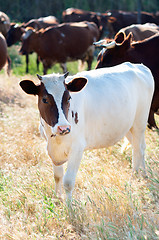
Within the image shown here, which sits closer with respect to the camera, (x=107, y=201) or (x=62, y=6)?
(x=107, y=201)

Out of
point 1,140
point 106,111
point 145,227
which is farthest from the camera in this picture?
point 1,140

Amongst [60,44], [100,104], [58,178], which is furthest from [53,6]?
[58,178]

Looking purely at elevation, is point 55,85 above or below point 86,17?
above

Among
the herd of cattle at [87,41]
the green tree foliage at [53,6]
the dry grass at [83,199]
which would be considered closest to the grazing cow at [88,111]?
the dry grass at [83,199]

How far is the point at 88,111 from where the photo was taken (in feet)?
12.2

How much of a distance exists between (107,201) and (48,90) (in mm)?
1085

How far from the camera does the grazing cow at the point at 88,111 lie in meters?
3.30

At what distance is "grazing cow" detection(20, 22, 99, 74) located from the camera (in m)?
12.6

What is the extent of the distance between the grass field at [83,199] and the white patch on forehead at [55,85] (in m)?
0.88

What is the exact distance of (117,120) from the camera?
3.96 metres

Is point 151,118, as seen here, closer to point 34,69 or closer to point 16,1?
point 34,69

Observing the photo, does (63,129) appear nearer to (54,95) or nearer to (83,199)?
(54,95)

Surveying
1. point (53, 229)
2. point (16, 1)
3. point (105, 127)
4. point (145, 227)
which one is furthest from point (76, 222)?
point (16, 1)

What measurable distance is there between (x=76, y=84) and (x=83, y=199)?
103cm
